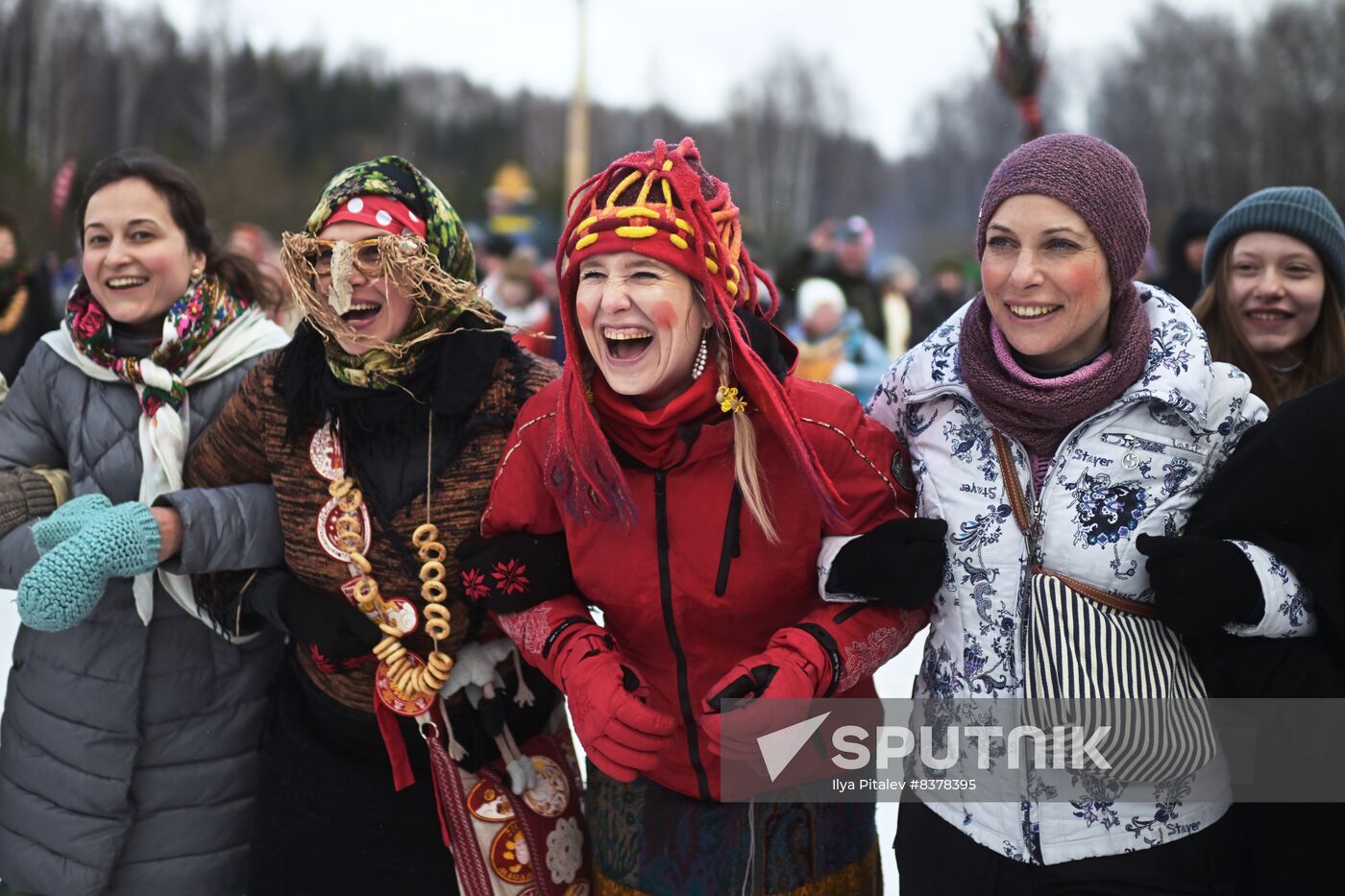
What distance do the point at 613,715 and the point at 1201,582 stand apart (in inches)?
38.2

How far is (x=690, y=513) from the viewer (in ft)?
6.79

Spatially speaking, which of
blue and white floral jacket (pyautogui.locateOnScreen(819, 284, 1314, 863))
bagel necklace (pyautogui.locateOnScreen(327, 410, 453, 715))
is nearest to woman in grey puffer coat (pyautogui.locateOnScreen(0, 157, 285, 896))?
bagel necklace (pyautogui.locateOnScreen(327, 410, 453, 715))

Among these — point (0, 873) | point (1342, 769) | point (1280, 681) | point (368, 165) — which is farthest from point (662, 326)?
point (0, 873)

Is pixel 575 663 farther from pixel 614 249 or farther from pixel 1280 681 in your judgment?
pixel 1280 681

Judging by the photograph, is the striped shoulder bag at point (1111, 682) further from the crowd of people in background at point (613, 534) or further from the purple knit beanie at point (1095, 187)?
the purple knit beanie at point (1095, 187)

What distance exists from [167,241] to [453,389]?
3.02 feet

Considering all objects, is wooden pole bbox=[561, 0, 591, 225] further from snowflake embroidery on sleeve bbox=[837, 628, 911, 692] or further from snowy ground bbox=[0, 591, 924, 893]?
snowflake embroidery on sleeve bbox=[837, 628, 911, 692]

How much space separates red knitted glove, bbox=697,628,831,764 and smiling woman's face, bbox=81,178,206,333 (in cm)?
171

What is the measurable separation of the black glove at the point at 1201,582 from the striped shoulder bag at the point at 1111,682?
0.10m

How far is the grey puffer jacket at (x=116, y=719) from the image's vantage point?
2609mm

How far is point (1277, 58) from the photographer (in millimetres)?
23453

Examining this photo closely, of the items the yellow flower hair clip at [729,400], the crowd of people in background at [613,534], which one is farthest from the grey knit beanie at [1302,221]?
the yellow flower hair clip at [729,400]

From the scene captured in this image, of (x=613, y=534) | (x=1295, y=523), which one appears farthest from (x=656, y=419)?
(x=1295, y=523)

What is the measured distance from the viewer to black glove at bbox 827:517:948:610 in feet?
6.31
